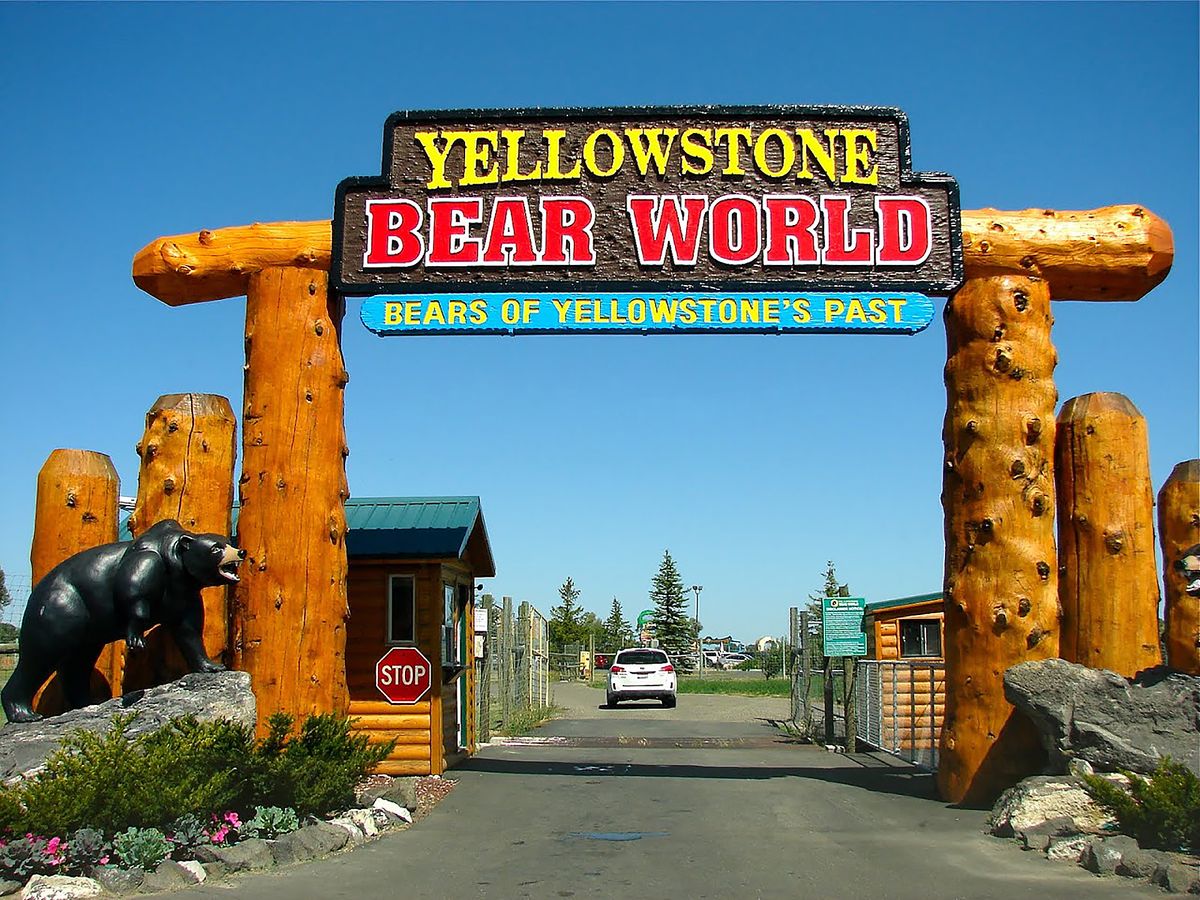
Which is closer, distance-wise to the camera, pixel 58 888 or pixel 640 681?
pixel 58 888

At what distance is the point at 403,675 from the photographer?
1316 centimetres

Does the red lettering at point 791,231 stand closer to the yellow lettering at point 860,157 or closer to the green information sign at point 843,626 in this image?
the yellow lettering at point 860,157

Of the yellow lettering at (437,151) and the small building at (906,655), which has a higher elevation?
the yellow lettering at (437,151)

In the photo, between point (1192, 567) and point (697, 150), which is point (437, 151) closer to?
point (697, 150)

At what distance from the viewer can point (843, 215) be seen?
11.8 meters

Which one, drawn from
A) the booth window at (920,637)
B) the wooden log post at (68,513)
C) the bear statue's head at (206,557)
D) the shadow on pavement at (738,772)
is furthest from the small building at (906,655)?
the wooden log post at (68,513)

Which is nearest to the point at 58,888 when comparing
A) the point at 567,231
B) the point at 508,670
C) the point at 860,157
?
the point at 567,231

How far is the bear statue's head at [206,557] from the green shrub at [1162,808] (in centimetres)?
706

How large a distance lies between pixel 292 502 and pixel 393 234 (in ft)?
9.60

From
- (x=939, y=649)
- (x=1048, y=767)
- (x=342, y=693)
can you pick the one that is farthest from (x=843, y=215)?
(x=939, y=649)

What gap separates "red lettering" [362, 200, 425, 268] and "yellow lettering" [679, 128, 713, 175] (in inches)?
109

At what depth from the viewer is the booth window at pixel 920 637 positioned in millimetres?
20453

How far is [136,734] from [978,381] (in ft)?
26.5

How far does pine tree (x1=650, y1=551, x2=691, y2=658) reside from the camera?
9094 centimetres
